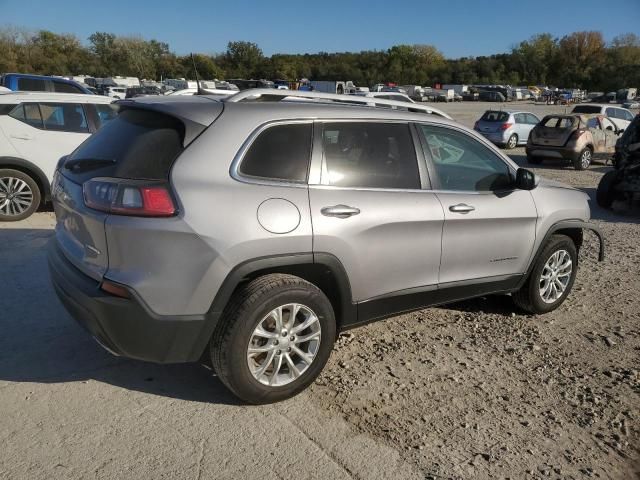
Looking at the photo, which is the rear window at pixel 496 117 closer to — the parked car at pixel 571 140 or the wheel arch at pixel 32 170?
the parked car at pixel 571 140

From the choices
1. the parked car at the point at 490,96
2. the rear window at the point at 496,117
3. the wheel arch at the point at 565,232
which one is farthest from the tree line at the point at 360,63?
the wheel arch at the point at 565,232

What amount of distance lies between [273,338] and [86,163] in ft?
4.87

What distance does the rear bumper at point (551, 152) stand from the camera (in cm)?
1478

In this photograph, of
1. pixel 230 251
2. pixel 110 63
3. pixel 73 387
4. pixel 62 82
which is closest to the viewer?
pixel 230 251

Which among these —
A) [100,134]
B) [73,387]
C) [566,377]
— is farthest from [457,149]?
[73,387]

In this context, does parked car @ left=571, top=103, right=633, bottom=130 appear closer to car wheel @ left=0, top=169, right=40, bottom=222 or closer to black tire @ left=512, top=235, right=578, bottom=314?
black tire @ left=512, top=235, right=578, bottom=314

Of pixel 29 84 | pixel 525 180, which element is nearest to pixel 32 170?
pixel 525 180

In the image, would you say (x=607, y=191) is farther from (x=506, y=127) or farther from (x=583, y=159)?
(x=506, y=127)

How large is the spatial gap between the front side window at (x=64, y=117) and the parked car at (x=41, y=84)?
681 centimetres

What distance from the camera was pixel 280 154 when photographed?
3.13 m

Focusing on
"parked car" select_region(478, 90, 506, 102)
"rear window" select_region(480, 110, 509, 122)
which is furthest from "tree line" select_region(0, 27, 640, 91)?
"rear window" select_region(480, 110, 509, 122)

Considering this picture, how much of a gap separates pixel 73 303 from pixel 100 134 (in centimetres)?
108

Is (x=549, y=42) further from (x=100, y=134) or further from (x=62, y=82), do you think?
(x=100, y=134)

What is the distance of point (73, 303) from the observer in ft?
9.72
